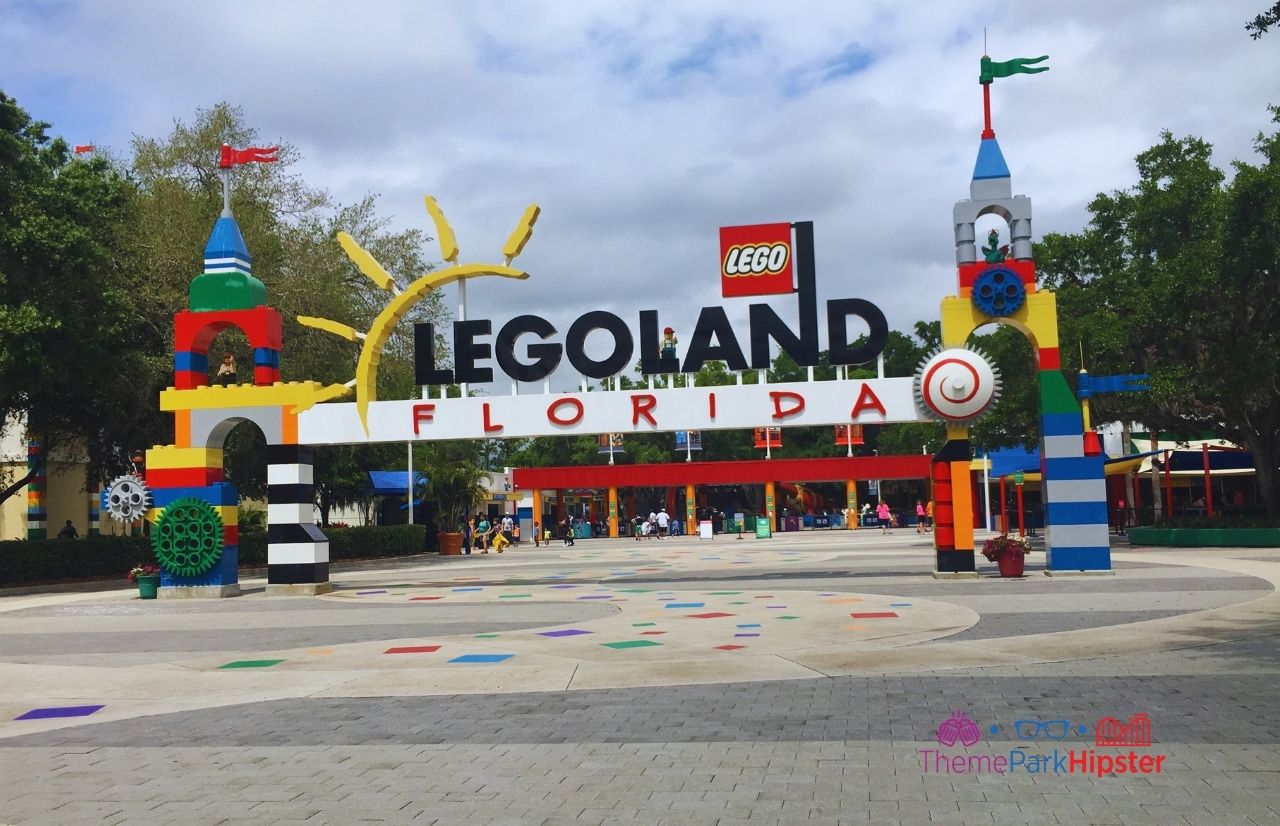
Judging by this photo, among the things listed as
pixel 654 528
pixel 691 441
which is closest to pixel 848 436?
pixel 691 441

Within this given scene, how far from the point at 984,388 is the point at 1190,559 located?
9.22 meters

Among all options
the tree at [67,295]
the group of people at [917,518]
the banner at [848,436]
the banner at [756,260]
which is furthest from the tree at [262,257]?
the banner at [848,436]

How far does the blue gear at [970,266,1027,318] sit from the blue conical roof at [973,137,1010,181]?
216cm

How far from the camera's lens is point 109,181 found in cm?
3203

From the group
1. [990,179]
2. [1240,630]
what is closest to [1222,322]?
[990,179]

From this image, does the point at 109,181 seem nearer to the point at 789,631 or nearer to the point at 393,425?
the point at 393,425

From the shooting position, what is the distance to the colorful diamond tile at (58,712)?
32.1 feet

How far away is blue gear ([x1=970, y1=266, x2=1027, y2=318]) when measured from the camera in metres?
22.4

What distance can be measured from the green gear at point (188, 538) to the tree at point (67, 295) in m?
5.11

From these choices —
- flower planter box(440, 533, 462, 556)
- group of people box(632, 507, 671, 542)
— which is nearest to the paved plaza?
flower planter box(440, 533, 462, 556)

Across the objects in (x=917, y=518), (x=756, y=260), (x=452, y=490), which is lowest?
(x=917, y=518)

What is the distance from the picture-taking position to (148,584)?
80.8 ft

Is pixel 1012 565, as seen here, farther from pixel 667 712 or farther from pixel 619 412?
pixel 667 712

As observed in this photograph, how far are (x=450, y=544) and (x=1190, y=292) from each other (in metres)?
31.2
